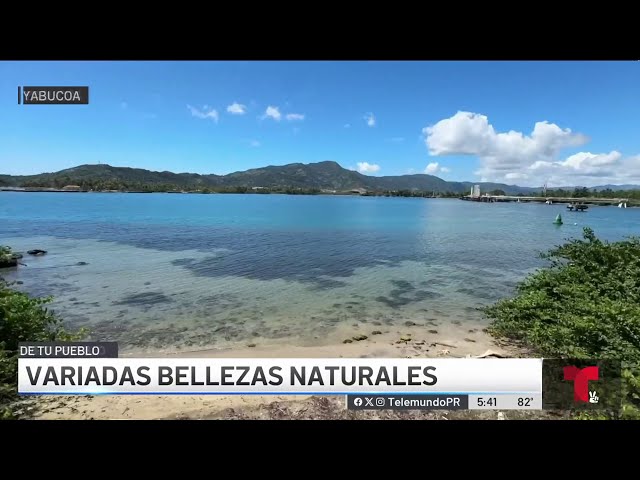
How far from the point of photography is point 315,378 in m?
2.90

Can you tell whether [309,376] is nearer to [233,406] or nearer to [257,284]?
[233,406]

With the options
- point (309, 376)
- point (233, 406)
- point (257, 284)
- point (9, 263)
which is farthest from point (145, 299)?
point (309, 376)

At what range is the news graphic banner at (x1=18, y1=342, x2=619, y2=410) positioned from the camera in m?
2.83

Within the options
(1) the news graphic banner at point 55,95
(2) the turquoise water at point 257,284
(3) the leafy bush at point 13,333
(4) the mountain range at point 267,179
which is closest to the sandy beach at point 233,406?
(3) the leafy bush at point 13,333

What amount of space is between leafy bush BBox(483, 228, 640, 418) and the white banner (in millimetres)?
1656

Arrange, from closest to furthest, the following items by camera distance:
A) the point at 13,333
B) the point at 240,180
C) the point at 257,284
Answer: the point at 13,333
the point at 257,284
the point at 240,180

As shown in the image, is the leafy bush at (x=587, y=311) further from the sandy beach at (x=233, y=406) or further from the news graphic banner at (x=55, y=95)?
the news graphic banner at (x=55, y=95)

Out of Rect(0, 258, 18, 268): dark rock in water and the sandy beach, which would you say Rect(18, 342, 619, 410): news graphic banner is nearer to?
the sandy beach

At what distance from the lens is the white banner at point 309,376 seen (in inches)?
112

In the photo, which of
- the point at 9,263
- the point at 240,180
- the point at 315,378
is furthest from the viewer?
the point at 240,180

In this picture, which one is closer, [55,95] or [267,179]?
[55,95]

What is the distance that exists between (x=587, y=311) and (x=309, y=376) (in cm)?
678
